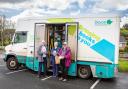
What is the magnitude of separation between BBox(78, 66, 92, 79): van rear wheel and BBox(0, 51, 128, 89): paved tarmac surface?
0.80 ft

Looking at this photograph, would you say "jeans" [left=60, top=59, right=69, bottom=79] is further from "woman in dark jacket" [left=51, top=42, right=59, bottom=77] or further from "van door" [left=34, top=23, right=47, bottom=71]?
"van door" [left=34, top=23, right=47, bottom=71]

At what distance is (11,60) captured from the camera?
50.1ft

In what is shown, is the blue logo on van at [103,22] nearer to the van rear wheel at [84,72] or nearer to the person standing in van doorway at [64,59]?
the person standing in van doorway at [64,59]

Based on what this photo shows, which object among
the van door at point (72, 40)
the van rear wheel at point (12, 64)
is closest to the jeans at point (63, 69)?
the van door at point (72, 40)

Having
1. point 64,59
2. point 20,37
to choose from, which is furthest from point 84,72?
point 20,37

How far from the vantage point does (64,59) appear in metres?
12.9

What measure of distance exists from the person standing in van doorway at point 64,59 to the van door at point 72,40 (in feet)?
0.99

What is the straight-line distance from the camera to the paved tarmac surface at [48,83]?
1102cm

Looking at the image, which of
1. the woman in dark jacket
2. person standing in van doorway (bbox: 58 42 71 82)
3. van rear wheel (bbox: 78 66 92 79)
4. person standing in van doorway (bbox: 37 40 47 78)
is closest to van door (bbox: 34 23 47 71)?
person standing in van doorway (bbox: 37 40 47 78)

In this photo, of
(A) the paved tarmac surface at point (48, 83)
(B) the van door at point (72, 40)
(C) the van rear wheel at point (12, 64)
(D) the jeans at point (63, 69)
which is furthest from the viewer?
(C) the van rear wheel at point (12, 64)

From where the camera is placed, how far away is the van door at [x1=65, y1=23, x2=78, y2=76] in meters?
13.1

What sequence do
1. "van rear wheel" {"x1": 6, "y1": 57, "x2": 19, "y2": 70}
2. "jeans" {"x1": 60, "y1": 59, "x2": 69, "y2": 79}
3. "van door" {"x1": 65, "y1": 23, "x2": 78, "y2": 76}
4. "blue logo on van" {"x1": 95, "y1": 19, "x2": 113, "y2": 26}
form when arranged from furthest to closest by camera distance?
"van rear wheel" {"x1": 6, "y1": 57, "x2": 19, "y2": 70}, "van door" {"x1": 65, "y1": 23, "x2": 78, "y2": 76}, "jeans" {"x1": 60, "y1": 59, "x2": 69, "y2": 79}, "blue logo on van" {"x1": 95, "y1": 19, "x2": 113, "y2": 26}

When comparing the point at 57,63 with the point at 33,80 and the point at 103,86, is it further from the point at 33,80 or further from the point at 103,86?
the point at 103,86

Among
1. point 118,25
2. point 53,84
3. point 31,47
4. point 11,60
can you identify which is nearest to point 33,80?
point 53,84
